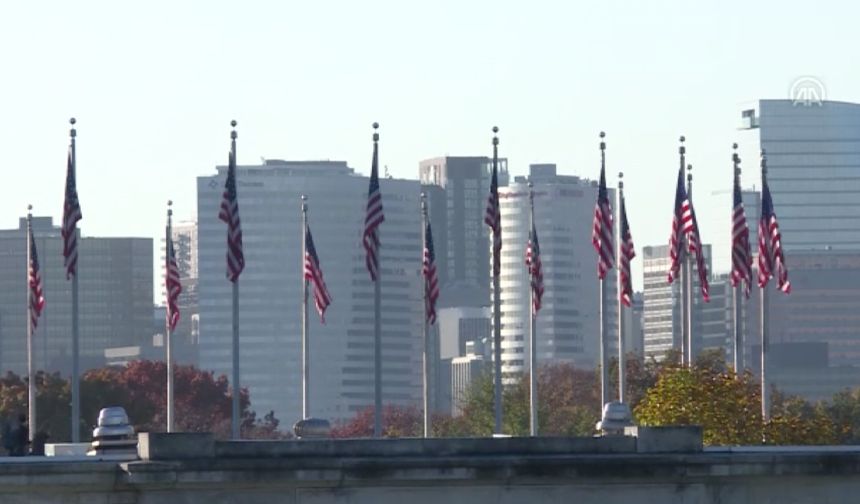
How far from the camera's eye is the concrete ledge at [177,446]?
61.5 m

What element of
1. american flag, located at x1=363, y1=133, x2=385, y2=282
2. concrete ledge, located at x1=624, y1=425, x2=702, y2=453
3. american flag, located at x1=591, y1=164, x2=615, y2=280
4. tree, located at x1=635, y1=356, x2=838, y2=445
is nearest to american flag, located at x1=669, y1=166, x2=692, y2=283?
american flag, located at x1=591, y1=164, x2=615, y2=280

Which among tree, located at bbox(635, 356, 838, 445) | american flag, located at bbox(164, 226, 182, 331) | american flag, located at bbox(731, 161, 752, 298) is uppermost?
american flag, located at bbox(731, 161, 752, 298)

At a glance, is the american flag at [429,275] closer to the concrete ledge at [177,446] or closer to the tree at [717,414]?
the tree at [717,414]

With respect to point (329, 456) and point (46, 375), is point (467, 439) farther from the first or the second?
point (46, 375)

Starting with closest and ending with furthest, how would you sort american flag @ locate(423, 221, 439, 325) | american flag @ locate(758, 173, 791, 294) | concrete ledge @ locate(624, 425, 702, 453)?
concrete ledge @ locate(624, 425, 702, 453) → american flag @ locate(423, 221, 439, 325) → american flag @ locate(758, 173, 791, 294)

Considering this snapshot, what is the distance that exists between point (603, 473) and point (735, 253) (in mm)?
37612

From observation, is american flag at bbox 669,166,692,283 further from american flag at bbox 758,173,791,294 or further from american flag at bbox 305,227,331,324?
american flag at bbox 305,227,331,324

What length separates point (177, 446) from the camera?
61656 millimetres

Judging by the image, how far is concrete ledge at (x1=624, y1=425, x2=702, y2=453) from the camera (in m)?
63.8

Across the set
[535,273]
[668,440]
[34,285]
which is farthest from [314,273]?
[668,440]

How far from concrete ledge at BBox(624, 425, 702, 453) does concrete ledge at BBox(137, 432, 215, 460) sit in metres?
9.10

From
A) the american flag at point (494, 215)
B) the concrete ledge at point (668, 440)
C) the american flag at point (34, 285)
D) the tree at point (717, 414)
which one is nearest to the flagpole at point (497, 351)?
the american flag at point (494, 215)

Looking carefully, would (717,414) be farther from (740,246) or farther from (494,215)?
(494,215)

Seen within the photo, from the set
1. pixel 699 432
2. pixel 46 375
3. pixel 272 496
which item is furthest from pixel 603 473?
pixel 46 375
